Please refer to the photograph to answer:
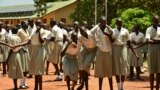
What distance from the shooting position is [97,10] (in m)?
39.2

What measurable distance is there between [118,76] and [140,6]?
17.0m

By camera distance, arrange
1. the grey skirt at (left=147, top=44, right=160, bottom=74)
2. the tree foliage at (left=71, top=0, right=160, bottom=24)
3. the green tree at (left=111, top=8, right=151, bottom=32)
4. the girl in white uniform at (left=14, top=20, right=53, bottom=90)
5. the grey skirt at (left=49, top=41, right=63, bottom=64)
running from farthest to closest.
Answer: the tree foliage at (left=71, top=0, right=160, bottom=24)
the green tree at (left=111, top=8, right=151, bottom=32)
the grey skirt at (left=49, top=41, right=63, bottom=64)
the girl in white uniform at (left=14, top=20, right=53, bottom=90)
the grey skirt at (left=147, top=44, right=160, bottom=74)

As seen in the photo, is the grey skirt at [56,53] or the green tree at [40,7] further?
the green tree at [40,7]

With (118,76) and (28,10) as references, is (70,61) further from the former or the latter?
(28,10)

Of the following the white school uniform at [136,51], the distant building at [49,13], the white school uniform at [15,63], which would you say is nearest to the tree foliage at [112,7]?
the distant building at [49,13]

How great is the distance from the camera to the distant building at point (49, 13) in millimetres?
53875

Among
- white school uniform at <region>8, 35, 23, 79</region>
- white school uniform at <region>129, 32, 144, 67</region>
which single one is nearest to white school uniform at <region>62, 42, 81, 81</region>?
white school uniform at <region>8, 35, 23, 79</region>

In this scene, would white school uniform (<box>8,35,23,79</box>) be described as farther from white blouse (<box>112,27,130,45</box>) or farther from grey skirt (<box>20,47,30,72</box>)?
white blouse (<box>112,27,130,45</box>)

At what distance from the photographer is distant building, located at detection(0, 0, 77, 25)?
53875 millimetres

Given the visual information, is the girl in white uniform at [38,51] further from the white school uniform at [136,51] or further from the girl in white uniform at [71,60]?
the white school uniform at [136,51]

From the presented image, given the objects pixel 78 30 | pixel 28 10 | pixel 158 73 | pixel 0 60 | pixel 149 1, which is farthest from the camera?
pixel 28 10

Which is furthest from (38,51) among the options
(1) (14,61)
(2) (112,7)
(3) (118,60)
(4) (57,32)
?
(2) (112,7)

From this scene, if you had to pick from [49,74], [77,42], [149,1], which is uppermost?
[149,1]

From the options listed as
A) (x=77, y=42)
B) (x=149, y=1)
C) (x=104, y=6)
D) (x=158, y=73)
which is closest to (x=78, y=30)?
(x=77, y=42)
